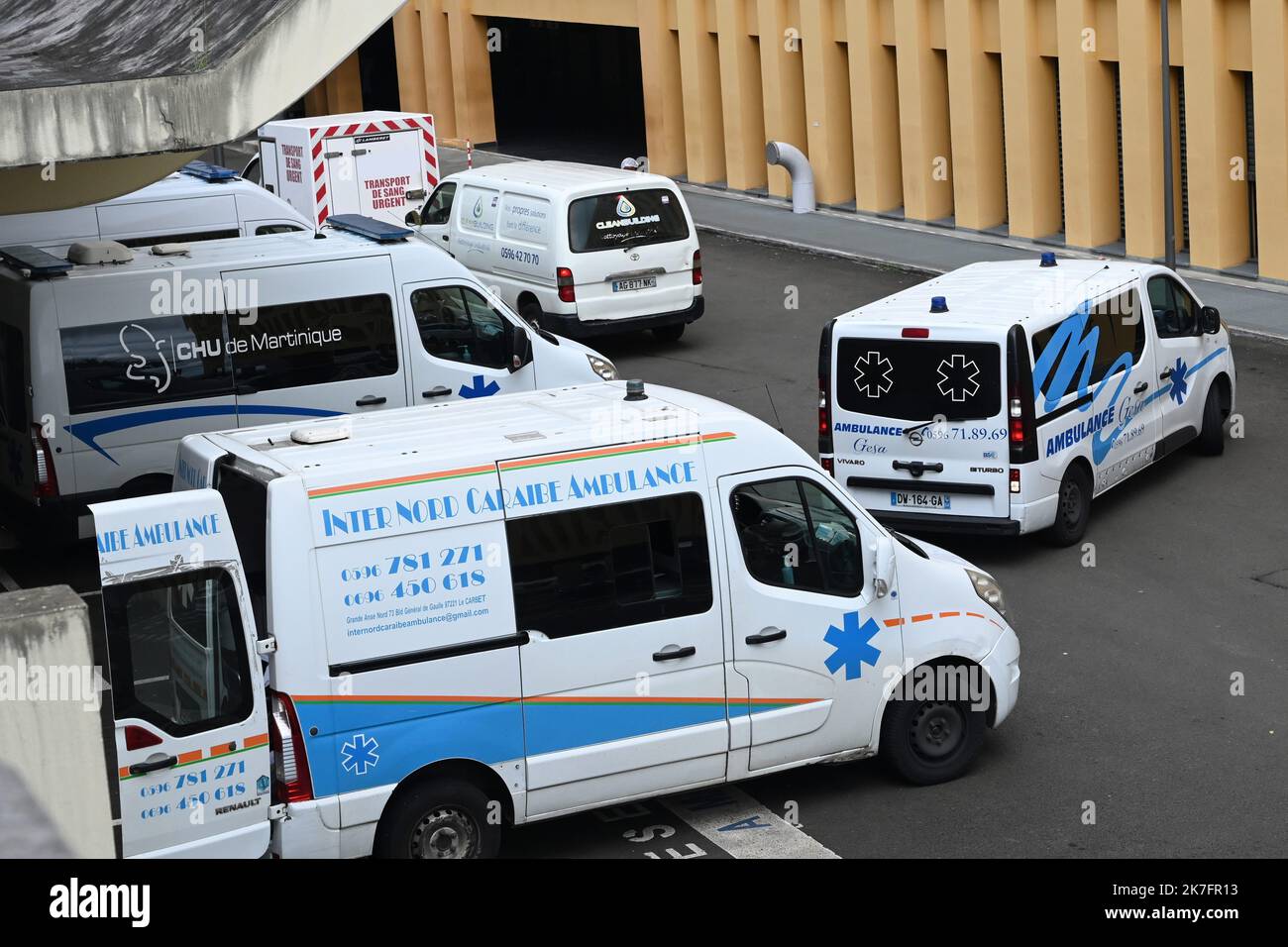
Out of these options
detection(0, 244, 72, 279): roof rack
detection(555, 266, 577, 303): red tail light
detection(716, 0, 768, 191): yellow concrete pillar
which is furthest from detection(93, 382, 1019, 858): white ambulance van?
detection(716, 0, 768, 191): yellow concrete pillar

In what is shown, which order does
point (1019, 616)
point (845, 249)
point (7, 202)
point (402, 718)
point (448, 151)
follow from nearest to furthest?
1. point (402, 718)
2. point (7, 202)
3. point (1019, 616)
4. point (845, 249)
5. point (448, 151)

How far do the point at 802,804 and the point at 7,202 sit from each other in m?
6.53

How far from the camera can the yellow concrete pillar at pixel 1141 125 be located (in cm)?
2303

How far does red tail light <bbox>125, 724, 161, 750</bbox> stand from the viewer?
7879 mm

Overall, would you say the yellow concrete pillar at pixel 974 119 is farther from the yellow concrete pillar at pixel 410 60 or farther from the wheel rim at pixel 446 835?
the wheel rim at pixel 446 835

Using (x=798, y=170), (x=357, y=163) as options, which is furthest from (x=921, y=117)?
(x=357, y=163)

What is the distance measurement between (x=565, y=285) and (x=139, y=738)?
12915 millimetres

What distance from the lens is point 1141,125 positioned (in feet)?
76.8

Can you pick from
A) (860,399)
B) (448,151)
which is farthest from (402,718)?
(448,151)

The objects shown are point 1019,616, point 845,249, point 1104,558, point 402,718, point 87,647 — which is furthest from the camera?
point 845,249

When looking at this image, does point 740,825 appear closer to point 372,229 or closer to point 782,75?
point 372,229

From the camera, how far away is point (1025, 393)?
1319cm

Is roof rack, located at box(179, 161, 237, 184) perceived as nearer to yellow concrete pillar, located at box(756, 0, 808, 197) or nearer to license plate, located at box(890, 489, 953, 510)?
license plate, located at box(890, 489, 953, 510)

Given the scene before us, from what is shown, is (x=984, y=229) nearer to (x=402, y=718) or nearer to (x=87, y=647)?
(x=402, y=718)
